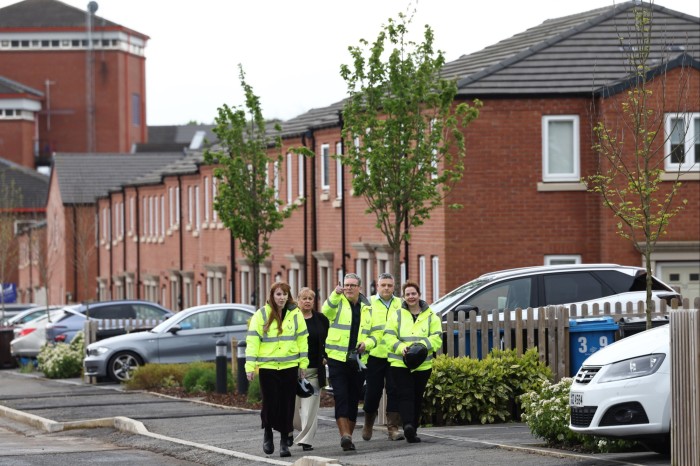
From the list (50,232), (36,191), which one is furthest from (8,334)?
(36,191)

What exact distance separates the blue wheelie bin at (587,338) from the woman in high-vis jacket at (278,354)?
4215 mm

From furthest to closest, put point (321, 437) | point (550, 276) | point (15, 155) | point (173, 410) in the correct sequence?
point (15, 155)
point (173, 410)
point (550, 276)
point (321, 437)

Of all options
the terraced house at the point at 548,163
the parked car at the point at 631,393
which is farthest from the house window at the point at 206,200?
the parked car at the point at 631,393

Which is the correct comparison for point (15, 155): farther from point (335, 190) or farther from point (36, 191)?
point (335, 190)

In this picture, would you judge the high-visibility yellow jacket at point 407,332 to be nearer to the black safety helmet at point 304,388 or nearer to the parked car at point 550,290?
the black safety helmet at point 304,388

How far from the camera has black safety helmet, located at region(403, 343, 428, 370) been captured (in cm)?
1614

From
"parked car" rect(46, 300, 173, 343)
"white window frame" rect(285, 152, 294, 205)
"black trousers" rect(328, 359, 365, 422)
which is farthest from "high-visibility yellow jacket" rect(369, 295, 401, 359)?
"white window frame" rect(285, 152, 294, 205)

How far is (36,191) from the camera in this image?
98.9 metres

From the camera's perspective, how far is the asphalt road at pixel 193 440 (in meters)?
14.7

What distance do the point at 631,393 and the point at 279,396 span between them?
4.57 m

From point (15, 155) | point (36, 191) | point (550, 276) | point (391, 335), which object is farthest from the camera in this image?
point (15, 155)

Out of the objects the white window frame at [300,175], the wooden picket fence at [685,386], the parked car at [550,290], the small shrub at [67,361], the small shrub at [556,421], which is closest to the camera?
the wooden picket fence at [685,386]

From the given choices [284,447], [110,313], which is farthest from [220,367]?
[110,313]

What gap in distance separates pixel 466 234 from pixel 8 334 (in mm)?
17557
